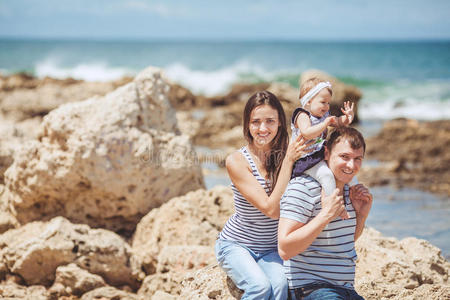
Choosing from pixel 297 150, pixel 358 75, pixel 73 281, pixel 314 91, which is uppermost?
pixel 358 75

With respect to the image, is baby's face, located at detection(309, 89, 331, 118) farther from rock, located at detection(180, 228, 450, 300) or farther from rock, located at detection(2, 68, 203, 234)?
rock, located at detection(2, 68, 203, 234)

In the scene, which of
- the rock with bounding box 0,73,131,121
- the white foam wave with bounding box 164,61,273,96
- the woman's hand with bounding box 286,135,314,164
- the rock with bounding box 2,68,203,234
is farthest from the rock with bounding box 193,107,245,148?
the white foam wave with bounding box 164,61,273,96

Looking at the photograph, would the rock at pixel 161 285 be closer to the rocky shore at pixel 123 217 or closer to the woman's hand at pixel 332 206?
the rocky shore at pixel 123 217

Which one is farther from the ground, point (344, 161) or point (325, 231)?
point (344, 161)

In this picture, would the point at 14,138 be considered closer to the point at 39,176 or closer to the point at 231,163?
the point at 39,176

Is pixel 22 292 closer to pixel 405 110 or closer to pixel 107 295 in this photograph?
pixel 107 295

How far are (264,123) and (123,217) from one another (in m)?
2.67

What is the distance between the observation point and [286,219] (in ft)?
8.71

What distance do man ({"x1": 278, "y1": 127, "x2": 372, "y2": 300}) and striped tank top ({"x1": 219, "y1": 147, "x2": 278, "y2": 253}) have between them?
329 millimetres

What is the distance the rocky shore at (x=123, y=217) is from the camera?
3.95 m

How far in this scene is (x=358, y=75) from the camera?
116 ft

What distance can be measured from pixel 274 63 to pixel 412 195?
134 feet

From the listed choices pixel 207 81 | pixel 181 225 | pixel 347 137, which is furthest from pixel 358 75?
pixel 347 137

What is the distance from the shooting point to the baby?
272 centimetres
